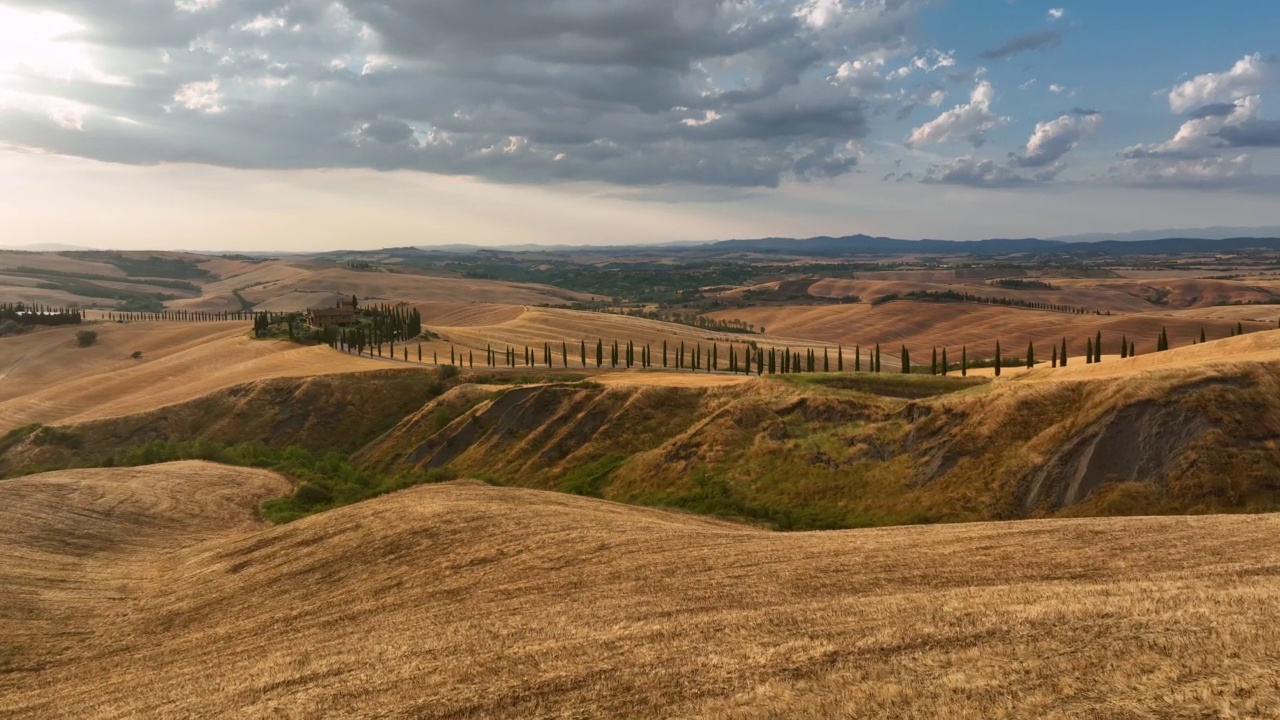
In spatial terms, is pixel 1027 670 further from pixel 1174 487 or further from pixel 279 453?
pixel 279 453

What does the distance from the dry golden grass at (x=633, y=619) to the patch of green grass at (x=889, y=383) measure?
95.0 ft

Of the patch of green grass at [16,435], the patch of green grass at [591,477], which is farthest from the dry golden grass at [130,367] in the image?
the patch of green grass at [591,477]

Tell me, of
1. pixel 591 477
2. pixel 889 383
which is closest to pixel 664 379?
pixel 591 477

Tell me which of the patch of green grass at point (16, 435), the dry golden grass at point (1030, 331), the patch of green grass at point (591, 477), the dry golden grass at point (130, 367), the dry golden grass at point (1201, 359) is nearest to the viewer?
the dry golden grass at point (1201, 359)

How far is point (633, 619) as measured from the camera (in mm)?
22672

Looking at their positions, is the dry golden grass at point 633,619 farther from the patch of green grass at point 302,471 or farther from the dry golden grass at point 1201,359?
the dry golden grass at point 1201,359

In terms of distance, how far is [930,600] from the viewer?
21.9 metres

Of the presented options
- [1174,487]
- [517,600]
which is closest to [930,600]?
[517,600]

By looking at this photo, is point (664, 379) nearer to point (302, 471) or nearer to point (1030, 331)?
point (302, 471)

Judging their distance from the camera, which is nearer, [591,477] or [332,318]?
[591,477]

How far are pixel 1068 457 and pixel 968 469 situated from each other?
506cm

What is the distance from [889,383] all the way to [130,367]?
11633cm

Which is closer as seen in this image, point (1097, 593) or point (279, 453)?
point (1097, 593)

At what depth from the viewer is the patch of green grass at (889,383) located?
201 feet
